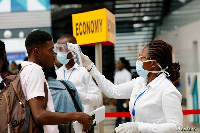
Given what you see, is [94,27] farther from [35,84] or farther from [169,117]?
[35,84]

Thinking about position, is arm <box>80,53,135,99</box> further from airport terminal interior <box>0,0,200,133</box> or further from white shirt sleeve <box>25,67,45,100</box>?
airport terminal interior <box>0,0,200,133</box>

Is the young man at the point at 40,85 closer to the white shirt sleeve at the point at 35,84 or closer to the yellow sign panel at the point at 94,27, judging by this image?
the white shirt sleeve at the point at 35,84

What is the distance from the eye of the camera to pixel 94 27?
4043 millimetres

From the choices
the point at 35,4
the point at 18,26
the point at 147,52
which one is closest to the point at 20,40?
the point at 18,26

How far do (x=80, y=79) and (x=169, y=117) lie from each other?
61.8 inches

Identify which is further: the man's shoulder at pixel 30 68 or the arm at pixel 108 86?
the arm at pixel 108 86

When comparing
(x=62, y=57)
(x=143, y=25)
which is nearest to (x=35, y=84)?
(x=62, y=57)

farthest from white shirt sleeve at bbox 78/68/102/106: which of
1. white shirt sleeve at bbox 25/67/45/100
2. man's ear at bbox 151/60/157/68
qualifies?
white shirt sleeve at bbox 25/67/45/100

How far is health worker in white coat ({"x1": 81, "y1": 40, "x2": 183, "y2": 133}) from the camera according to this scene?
264 centimetres

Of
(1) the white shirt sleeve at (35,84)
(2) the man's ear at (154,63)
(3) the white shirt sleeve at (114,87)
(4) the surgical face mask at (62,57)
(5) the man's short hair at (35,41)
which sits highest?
(5) the man's short hair at (35,41)

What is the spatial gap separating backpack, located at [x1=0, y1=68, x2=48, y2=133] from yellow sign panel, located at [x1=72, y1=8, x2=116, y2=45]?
5.95ft

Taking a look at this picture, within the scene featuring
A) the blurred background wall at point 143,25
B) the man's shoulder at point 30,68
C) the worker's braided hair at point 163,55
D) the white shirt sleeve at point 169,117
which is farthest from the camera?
the blurred background wall at point 143,25

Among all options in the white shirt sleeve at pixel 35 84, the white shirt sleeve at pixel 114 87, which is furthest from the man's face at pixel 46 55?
the white shirt sleeve at pixel 114 87

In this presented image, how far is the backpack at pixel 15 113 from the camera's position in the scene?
218 centimetres
